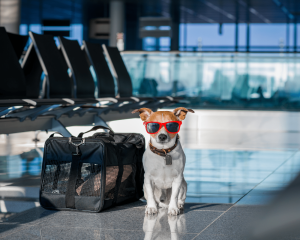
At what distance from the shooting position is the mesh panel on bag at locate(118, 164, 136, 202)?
2660 mm

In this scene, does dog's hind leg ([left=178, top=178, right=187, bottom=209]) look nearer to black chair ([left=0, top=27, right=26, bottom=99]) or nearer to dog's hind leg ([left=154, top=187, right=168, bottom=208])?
dog's hind leg ([left=154, top=187, right=168, bottom=208])

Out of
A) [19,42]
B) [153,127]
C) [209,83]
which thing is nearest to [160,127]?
[153,127]

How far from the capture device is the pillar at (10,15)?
1039cm

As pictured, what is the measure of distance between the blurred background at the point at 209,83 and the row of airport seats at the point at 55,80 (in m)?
0.23

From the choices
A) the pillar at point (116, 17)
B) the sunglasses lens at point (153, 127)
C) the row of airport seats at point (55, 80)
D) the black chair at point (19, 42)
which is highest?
the pillar at point (116, 17)

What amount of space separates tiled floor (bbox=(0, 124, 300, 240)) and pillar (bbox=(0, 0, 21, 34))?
19.4ft

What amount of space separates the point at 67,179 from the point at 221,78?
26.5 feet

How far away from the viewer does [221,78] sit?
401 inches

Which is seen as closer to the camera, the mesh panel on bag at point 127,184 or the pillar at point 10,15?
the mesh panel on bag at point 127,184

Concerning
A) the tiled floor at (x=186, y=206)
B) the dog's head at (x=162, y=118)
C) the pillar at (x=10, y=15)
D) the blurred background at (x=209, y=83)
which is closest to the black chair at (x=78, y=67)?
the blurred background at (x=209, y=83)

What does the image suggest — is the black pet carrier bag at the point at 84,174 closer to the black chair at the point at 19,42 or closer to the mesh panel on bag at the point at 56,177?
the mesh panel on bag at the point at 56,177

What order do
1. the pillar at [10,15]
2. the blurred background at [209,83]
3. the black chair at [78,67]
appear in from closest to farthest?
1. the blurred background at [209,83]
2. the black chair at [78,67]
3. the pillar at [10,15]

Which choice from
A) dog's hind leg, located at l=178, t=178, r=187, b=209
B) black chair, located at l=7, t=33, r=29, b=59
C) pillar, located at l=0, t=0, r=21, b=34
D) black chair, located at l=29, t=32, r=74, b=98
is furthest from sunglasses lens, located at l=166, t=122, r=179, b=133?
pillar, located at l=0, t=0, r=21, b=34

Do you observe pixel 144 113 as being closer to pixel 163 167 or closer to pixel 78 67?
pixel 163 167
